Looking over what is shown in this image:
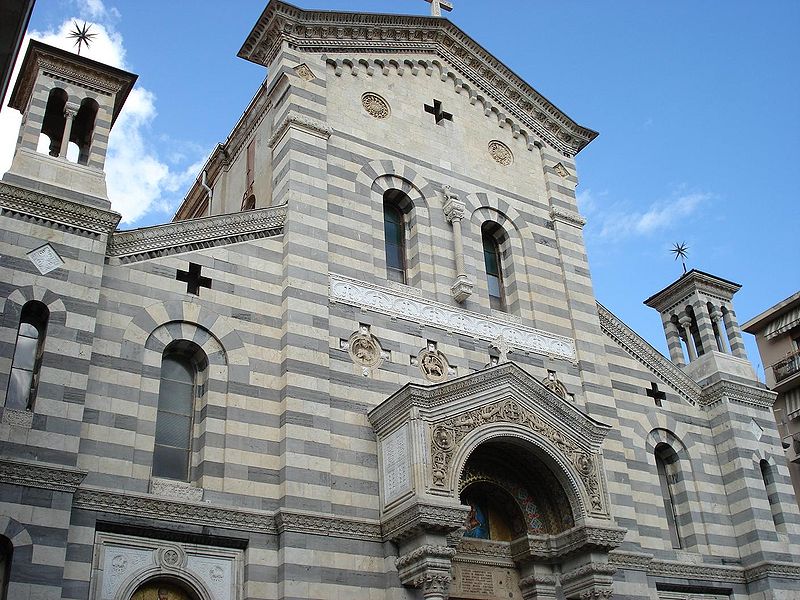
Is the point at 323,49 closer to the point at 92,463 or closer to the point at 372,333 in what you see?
the point at 372,333

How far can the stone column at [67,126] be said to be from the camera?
17109 mm

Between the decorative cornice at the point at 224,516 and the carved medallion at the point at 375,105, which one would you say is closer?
the decorative cornice at the point at 224,516

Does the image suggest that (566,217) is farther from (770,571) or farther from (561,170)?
(770,571)

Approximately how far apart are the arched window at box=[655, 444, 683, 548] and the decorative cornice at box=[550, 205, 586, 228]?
19.9 ft

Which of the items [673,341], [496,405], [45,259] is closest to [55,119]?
[45,259]

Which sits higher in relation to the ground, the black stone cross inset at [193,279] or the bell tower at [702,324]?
the bell tower at [702,324]

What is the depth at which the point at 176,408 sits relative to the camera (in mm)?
16688

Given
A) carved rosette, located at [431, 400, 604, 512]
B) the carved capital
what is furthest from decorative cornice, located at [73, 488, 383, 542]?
the carved capital

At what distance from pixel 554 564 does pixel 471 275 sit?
6656 millimetres

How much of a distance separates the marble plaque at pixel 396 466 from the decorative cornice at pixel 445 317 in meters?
3.21

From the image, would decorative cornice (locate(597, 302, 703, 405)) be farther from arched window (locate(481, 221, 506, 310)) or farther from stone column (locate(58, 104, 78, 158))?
stone column (locate(58, 104, 78, 158))

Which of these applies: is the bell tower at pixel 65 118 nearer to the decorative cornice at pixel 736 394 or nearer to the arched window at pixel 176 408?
the arched window at pixel 176 408

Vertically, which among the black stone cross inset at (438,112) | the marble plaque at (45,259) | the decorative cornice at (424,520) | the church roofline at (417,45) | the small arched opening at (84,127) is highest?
the church roofline at (417,45)

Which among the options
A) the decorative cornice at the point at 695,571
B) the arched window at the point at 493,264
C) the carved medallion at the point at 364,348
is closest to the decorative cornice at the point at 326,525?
the carved medallion at the point at 364,348
